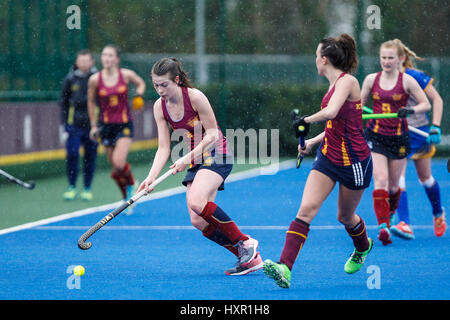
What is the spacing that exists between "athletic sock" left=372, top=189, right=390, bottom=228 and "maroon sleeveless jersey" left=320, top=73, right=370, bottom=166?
6.32 feet

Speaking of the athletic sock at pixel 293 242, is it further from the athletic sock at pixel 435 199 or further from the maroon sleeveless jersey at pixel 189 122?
the athletic sock at pixel 435 199

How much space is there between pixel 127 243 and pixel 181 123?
202 centimetres

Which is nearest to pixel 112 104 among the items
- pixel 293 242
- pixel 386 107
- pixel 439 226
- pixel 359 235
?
pixel 386 107

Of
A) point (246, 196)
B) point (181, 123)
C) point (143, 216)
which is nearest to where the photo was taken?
point (181, 123)

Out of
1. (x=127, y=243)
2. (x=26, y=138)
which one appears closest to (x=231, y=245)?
(x=127, y=243)

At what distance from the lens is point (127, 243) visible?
8.03 metres

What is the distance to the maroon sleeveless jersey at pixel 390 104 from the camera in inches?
313

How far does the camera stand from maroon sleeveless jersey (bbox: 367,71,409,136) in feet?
26.0

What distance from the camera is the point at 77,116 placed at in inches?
471

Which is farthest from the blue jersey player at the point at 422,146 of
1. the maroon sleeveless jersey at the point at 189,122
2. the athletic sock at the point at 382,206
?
the maroon sleeveless jersey at the point at 189,122

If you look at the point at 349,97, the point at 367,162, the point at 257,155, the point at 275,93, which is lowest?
the point at 257,155

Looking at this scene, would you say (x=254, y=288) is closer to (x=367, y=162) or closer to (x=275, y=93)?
(x=367, y=162)

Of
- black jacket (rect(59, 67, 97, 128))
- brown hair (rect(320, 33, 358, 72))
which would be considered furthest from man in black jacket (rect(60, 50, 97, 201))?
brown hair (rect(320, 33, 358, 72))

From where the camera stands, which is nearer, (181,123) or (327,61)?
(327,61)
